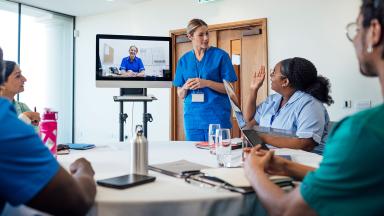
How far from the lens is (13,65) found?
250cm

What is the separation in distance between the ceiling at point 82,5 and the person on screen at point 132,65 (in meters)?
1.93

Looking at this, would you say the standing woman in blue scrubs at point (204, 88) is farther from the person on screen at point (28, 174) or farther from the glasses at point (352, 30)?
the person on screen at point (28, 174)

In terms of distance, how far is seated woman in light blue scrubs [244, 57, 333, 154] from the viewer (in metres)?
1.82

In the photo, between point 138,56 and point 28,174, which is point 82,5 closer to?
point 138,56

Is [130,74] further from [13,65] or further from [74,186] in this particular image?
[74,186]

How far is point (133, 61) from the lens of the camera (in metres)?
3.32

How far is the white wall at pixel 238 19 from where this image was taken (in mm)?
3416

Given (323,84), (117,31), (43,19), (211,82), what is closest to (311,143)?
(323,84)

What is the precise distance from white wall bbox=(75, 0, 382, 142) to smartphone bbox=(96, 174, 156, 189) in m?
2.56

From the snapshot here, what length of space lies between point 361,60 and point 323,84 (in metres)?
1.25

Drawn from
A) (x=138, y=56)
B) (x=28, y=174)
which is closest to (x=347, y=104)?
(x=138, y=56)

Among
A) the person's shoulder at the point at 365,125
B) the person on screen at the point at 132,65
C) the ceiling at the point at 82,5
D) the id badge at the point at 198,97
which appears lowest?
the person's shoulder at the point at 365,125

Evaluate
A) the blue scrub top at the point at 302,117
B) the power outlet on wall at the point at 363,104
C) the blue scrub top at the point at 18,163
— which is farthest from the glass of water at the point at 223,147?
the power outlet on wall at the point at 363,104

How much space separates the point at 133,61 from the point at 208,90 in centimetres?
103
